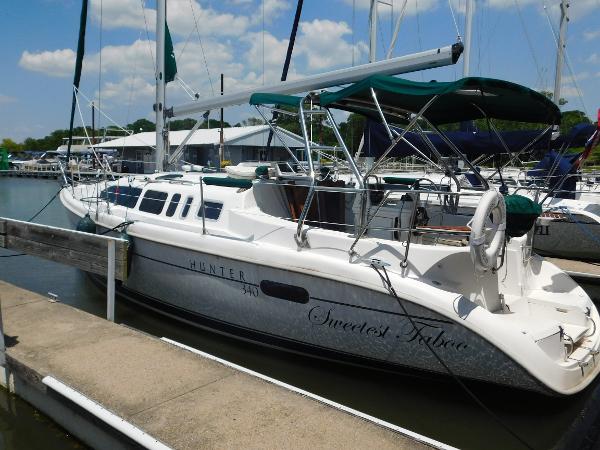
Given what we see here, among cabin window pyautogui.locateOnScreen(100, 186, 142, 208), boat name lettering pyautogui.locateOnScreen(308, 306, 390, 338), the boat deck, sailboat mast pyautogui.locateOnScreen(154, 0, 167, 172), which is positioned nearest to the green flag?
sailboat mast pyautogui.locateOnScreen(154, 0, 167, 172)

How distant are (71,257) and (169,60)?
15.9 ft

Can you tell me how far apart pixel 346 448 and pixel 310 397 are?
2.61ft

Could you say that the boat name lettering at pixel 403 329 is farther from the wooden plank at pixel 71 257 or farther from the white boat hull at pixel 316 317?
the wooden plank at pixel 71 257

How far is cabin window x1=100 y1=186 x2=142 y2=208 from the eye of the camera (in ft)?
28.9

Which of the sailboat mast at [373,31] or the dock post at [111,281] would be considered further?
the sailboat mast at [373,31]

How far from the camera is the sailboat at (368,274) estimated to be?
4824 millimetres

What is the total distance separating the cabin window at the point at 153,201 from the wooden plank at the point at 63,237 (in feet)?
4.33

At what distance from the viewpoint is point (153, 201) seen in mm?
8289

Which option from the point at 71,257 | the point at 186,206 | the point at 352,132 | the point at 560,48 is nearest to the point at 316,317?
the point at 186,206

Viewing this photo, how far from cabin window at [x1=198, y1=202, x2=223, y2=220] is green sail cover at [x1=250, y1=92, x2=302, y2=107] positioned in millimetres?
1510

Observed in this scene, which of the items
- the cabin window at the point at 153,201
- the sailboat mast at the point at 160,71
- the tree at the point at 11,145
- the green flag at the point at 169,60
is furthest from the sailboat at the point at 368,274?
the tree at the point at 11,145

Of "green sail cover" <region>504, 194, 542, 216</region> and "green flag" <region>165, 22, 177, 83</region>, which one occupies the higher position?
"green flag" <region>165, 22, 177, 83</region>

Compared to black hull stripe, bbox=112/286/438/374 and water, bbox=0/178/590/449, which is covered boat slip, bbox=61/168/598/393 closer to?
black hull stripe, bbox=112/286/438/374

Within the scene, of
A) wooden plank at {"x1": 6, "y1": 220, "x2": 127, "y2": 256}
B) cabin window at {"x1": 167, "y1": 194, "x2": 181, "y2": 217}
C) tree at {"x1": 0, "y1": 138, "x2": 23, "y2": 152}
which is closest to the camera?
wooden plank at {"x1": 6, "y1": 220, "x2": 127, "y2": 256}
